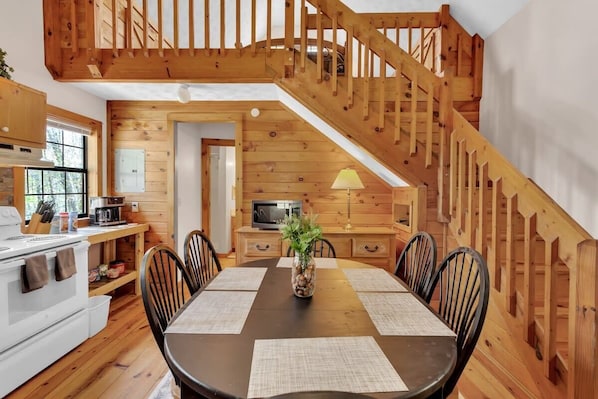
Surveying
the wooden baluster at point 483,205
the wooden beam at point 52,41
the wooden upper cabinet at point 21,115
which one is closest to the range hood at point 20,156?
the wooden upper cabinet at point 21,115

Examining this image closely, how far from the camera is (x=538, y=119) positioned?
2.41 m

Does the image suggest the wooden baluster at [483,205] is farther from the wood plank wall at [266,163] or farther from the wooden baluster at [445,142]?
the wood plank wall at [266,163]

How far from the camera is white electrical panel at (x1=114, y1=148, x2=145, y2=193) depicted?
367 centimetres

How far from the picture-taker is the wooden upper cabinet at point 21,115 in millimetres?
1990

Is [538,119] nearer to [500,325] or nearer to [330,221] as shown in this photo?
[500,325]

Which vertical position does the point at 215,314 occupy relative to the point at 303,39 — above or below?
below

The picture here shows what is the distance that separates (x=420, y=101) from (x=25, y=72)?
3269mm

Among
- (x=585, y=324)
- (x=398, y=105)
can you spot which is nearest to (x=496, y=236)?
(x=585, y=324)

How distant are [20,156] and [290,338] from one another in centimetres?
232

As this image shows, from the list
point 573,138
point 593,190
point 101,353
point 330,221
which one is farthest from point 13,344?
point 573,138

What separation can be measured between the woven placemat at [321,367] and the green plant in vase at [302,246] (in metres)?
0.38

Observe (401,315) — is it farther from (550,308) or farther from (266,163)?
(266,163)

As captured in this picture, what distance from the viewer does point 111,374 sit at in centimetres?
203

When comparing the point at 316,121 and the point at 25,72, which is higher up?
the point at 25,72
